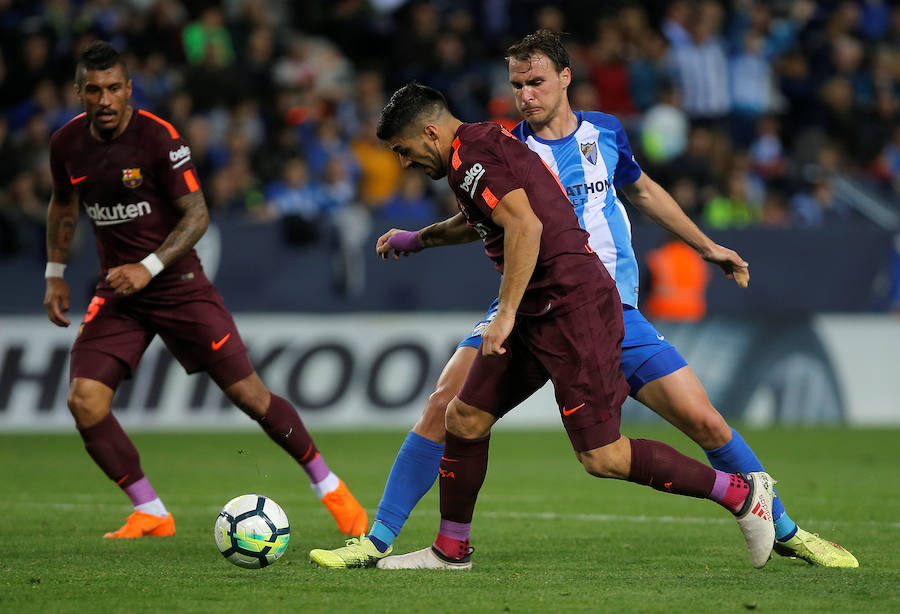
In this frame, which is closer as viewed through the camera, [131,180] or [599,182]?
[599,182]

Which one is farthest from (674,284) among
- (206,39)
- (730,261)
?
(730,261)

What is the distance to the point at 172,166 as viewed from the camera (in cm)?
701

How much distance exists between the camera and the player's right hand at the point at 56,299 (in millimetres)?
7266

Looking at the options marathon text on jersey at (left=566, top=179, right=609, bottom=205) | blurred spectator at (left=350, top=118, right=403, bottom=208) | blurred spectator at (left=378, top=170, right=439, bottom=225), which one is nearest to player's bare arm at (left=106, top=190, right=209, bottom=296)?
marathon text on jersey at (left=566, top=179, right=609, bottom=205)

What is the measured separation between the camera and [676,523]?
759 centimetres

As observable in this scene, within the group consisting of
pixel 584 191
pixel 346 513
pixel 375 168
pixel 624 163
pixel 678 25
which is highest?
pixel 678 25

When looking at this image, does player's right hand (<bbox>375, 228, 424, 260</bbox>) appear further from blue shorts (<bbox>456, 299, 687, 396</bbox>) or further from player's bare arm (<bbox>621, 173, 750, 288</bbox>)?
player's bare arm (<bbox>621, 173, 750, 288</bbox>)

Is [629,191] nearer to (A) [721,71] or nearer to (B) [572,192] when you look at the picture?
(B) [572,192]

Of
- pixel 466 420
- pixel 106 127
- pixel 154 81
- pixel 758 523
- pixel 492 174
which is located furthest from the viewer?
pixel 154 81

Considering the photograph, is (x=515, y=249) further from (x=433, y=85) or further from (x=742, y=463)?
(x=433, y=85)

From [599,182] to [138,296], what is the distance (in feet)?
8.39

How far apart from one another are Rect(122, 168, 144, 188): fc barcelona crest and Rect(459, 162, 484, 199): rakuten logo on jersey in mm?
2320

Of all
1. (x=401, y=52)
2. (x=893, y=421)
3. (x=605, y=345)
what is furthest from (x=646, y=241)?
(x=605, y=345)

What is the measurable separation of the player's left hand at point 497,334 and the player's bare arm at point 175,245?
222 cm
